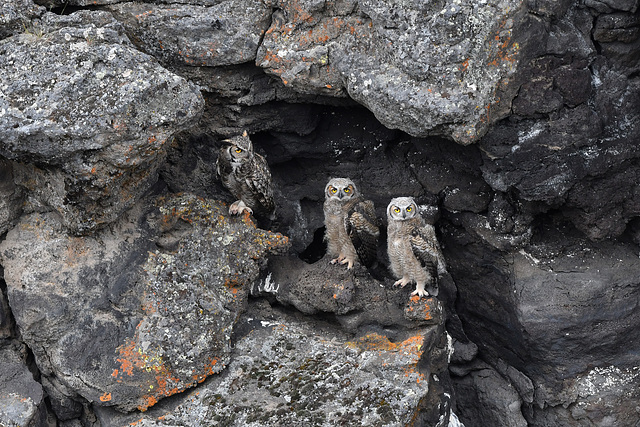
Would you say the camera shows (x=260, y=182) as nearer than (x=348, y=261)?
Yes

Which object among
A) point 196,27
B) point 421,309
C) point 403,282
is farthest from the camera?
point 403,282

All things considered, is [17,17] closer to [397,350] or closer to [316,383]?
[316,383]

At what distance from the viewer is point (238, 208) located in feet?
17.5

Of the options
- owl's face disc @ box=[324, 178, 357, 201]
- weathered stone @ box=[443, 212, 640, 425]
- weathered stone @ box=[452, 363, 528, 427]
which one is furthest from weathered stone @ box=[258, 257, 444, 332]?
A: weathered stone @ box=[452, 363, 528, 427]

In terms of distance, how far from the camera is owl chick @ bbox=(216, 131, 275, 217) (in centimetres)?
518

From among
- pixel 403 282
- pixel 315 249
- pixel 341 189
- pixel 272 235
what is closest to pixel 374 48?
pixel 341 189

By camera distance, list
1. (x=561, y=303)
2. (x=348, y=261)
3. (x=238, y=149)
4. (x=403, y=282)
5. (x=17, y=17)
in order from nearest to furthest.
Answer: (x=17, y=17), (x=238, y=149), (x=403, y=282), (x=348, y=261), (x=561, y=303)

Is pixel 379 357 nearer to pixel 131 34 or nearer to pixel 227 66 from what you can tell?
pixel 227 66

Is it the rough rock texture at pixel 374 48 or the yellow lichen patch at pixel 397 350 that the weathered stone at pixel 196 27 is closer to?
the rough rock texture at pixel 374 48

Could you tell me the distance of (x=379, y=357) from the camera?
4.84 m

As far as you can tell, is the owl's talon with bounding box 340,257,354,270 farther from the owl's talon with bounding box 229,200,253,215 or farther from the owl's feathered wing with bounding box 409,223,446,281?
the owl's talon with bounding box 229,200,253,215

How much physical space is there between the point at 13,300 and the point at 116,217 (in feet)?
3.11

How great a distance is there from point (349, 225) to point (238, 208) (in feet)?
3.08

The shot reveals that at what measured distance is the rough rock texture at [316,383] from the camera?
4.52 metres
